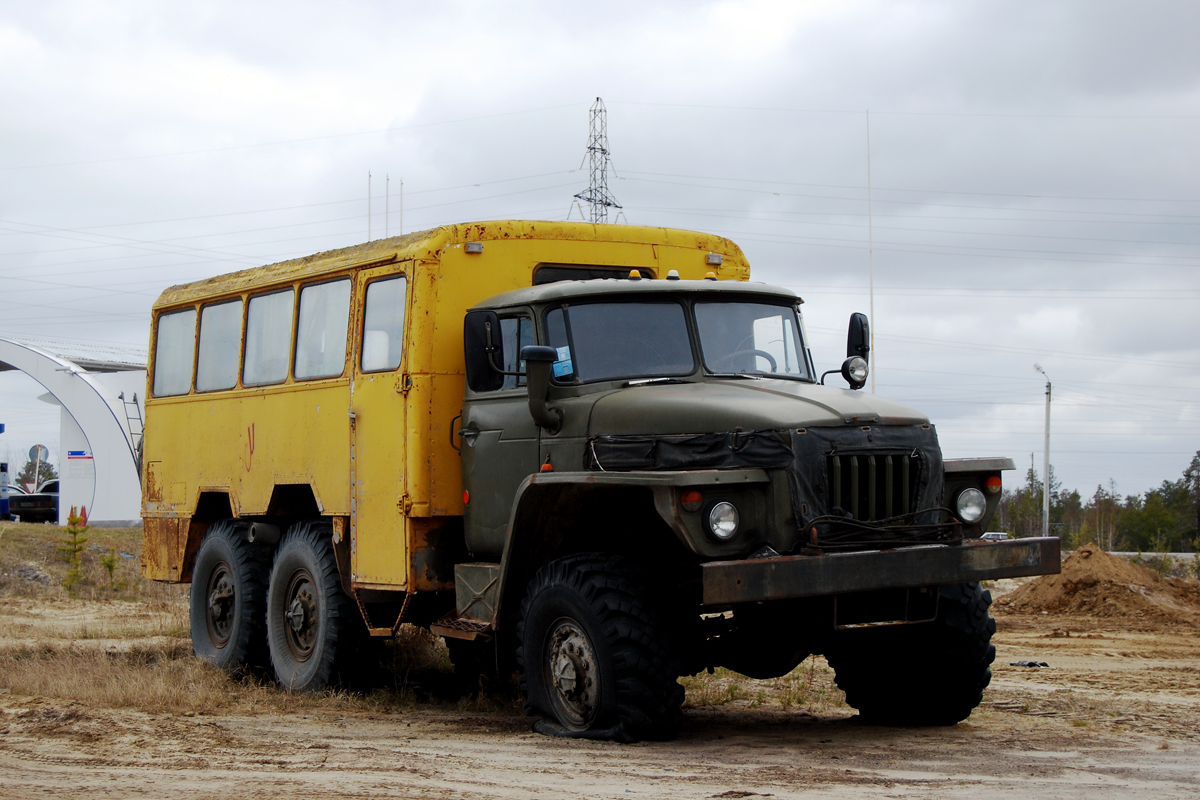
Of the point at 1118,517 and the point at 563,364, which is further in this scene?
the point at 1118,517

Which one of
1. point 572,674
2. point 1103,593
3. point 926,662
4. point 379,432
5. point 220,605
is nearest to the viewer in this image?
point 572,674

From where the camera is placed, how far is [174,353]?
12.6m

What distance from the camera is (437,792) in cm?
591

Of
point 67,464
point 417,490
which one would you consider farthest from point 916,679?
point 67,464

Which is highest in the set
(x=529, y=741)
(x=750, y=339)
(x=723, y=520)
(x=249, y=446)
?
(x=750, y=339)

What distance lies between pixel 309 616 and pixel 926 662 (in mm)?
4927

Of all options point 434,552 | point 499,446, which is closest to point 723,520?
point 499,446

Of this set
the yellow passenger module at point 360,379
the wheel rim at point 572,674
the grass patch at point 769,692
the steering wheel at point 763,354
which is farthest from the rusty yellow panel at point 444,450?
the grass patch at point 769,692

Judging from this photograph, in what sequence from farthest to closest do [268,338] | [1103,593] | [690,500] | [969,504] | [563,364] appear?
1. [1103,593]
2. [268,338]
3. [563,364]
4. [969,504]
5. [690,500]

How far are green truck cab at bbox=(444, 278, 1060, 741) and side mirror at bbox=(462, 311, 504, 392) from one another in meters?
0.01

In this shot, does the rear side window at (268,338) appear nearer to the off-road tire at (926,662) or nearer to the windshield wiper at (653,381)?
the windshield wiper at (653,381)

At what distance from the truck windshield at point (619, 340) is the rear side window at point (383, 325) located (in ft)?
4.62

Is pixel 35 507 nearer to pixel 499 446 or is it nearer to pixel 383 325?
pixel 383 325

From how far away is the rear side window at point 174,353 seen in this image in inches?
485
